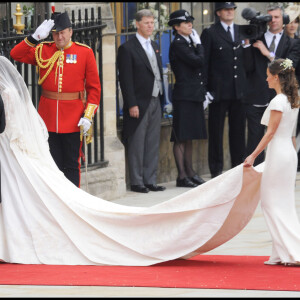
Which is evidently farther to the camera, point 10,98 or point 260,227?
point 260,227

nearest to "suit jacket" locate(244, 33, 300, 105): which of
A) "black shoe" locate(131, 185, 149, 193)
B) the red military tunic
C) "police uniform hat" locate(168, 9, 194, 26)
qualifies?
"police uniform hat" locate(168, 9, 194, 26)

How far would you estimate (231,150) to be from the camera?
14633 mm

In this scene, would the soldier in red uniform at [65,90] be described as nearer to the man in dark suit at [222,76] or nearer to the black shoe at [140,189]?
the black shoe at [140,189]

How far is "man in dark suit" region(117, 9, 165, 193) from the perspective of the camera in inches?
519

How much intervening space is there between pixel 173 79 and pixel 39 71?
4.25 meters

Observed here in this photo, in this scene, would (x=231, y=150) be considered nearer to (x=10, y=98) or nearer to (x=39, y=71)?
(x=39, y=71)

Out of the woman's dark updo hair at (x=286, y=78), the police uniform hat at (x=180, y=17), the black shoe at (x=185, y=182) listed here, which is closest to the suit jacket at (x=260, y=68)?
the police uniform hat at (x=180, y=17)

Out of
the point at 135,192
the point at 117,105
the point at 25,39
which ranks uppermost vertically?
the point at 25,39

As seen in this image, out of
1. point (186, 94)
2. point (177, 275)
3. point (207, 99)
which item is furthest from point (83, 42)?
point (177, 275)

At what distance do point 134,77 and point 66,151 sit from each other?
2760mm

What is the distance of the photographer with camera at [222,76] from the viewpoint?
46.6 ft

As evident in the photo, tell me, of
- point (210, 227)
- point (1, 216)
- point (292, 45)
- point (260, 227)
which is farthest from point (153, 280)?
point (292, 45)

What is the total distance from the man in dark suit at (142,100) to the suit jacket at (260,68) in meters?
1.04

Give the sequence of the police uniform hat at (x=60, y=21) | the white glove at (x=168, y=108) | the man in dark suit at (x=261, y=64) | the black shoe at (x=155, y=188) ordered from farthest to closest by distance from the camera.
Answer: the white glove at (x=168, y=108), the man in dark suit at (x=261, y=64), the black shoe at (x=155, y=188), the police uniform hat at (x=60, y=21)
